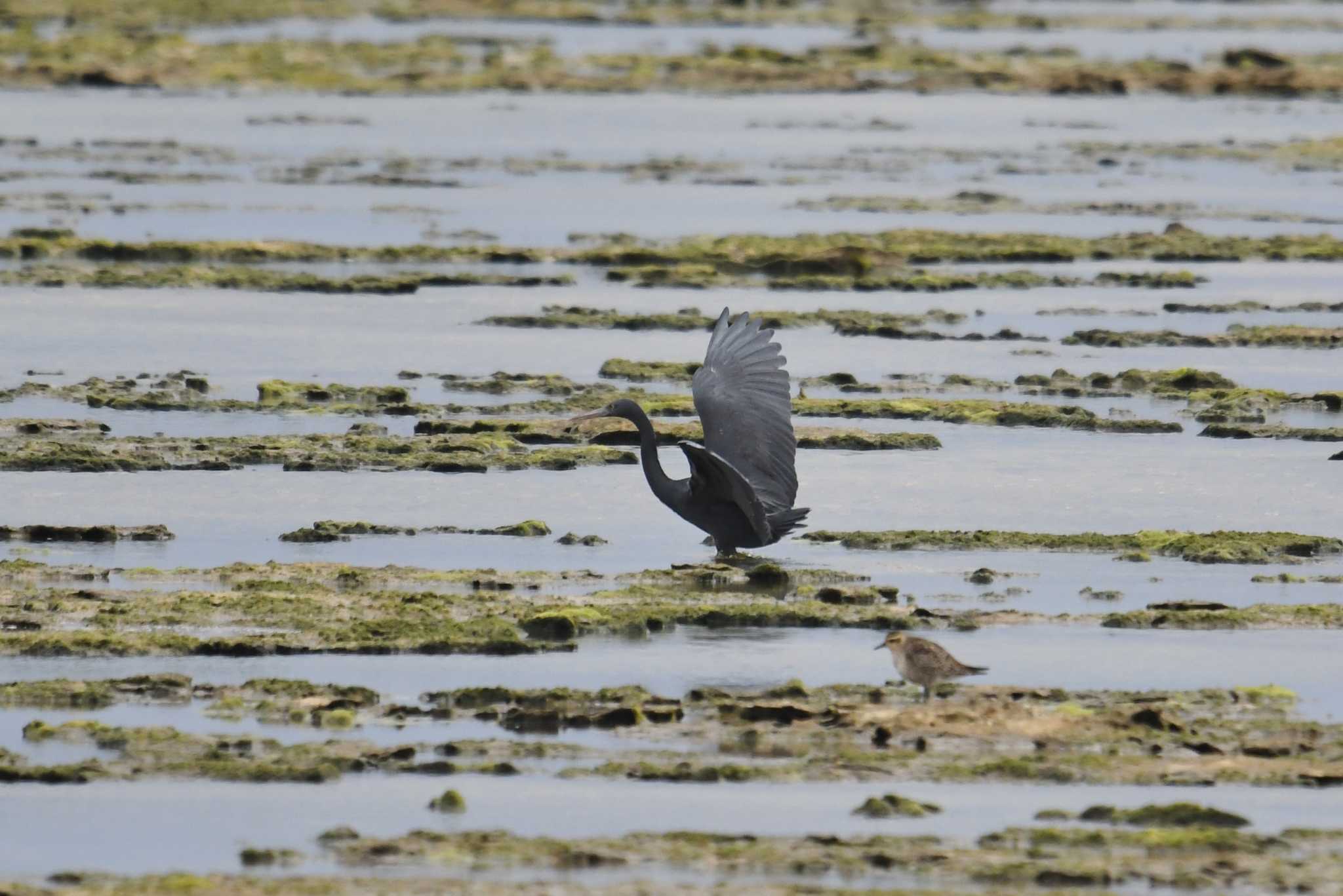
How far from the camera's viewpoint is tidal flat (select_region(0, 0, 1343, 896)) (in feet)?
29.4

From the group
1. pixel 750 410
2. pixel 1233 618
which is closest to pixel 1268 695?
pixel 1233 618

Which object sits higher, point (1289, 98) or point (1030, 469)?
point (1289, 98)

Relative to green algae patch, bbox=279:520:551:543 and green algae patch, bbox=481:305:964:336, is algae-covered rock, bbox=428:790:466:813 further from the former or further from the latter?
green algae patch, bbox=481:305:964:336

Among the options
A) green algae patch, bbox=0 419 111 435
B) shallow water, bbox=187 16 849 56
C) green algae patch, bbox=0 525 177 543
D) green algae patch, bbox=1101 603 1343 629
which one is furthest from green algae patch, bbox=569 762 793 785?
shallow water, bbox=187 16 849 56

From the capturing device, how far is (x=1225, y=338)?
22234 millimetres

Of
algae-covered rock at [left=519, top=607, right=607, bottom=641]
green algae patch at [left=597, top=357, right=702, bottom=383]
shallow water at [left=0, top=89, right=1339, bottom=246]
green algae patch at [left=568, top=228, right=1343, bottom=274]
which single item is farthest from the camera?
shallow water at [left=0, top=89, right=1339, bottom=246]

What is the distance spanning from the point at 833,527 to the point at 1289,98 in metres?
40.6

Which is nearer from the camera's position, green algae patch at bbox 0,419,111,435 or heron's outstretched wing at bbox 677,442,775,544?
heron's outstretched wing at bbox 677,442,775,544

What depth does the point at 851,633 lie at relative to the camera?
12078mm

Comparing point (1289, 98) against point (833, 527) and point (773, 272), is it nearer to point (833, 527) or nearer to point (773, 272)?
point (773, 272)

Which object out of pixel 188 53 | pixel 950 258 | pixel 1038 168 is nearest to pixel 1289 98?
pixel 1038 168

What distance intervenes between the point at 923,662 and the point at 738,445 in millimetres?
4016

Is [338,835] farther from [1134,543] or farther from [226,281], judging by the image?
[226,281]

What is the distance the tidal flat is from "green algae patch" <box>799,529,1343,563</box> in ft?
0.10
